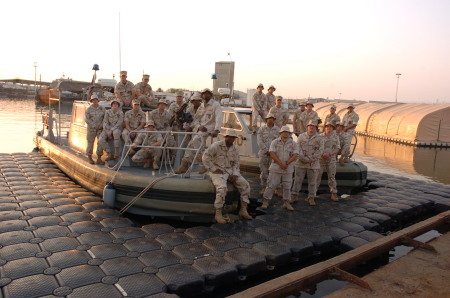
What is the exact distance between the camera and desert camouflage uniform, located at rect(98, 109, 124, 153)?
7.38 metres

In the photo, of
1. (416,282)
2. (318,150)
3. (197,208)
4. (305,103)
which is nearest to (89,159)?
(197,208)

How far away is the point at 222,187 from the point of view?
569 centimetres

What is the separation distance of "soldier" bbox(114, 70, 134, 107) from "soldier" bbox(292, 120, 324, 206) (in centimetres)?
418

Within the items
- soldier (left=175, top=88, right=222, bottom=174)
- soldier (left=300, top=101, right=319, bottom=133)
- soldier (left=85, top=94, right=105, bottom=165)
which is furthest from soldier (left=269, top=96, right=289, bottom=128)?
soldier (left=85, top=94, right=105, bottom=165)

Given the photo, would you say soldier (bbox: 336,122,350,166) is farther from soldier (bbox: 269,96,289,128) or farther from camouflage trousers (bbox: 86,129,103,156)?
camouflage trousers (bbox: 86,129,103,156)

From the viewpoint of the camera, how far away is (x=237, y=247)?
4961mm

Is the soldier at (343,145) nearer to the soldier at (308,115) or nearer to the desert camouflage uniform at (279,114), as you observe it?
the soldier at (308,115)

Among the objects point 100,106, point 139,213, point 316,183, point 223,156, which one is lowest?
point 139,213

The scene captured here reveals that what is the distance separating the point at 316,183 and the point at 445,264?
9.95 ft

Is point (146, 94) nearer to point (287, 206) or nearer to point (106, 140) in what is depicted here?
point (106, 140)

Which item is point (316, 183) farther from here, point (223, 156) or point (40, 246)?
point (40, 246)

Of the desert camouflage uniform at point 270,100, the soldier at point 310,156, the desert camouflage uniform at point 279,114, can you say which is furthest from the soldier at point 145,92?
the soldier at point 310,156

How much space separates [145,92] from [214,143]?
11.7ft

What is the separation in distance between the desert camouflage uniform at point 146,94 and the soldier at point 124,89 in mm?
166
